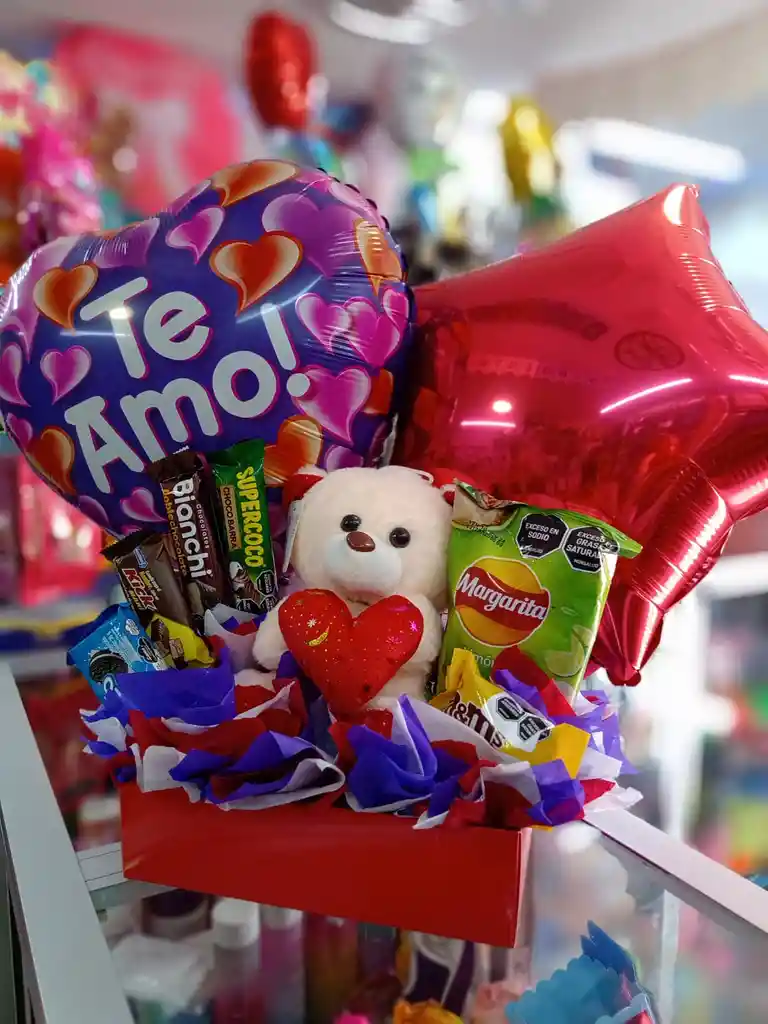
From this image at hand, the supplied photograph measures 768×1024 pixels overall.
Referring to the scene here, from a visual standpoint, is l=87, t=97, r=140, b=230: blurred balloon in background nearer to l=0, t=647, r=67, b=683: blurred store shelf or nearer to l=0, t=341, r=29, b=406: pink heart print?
l=0, t=647, r=67, b=683: blurred store shelf

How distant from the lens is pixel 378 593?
2.15ft

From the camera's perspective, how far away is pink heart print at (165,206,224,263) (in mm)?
776

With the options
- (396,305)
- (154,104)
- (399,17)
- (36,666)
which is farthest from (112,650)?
(399,17)

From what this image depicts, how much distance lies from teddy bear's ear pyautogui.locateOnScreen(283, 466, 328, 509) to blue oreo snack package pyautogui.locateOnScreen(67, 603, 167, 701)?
166mm

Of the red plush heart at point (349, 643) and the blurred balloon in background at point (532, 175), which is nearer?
the red plush heart at point (349, 643)

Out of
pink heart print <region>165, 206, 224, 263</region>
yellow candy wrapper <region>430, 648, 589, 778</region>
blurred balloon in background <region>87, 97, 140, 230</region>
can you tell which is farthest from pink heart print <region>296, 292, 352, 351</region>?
blurred balloon in background <region>87, 97, 140, 230</region>

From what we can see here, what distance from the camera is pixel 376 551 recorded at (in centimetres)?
63

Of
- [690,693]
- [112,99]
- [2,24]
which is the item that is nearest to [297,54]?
[112,99]

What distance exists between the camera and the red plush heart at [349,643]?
592 mm

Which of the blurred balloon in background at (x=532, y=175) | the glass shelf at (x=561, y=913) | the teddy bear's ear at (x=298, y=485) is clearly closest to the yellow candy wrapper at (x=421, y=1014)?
the glass shelf at (x=561, y=913)

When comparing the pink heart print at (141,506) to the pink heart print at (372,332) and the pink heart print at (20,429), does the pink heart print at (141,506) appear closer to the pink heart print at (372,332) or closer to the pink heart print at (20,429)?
the pink heart print at (20,429)

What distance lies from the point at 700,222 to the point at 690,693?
3.09 ft

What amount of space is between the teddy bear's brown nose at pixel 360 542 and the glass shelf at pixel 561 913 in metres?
0.23

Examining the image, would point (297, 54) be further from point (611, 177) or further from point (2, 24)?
point (611, 177)
